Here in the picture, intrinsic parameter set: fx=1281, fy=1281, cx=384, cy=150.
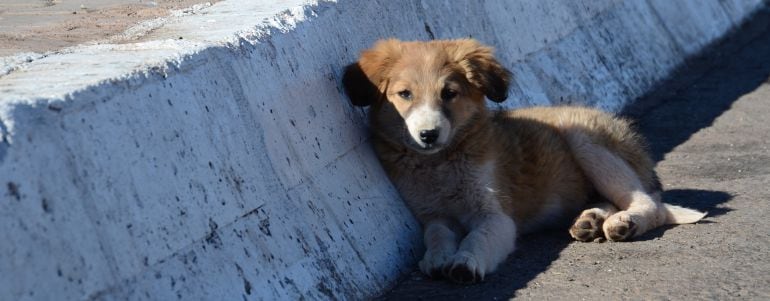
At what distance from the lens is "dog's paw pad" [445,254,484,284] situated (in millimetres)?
6195

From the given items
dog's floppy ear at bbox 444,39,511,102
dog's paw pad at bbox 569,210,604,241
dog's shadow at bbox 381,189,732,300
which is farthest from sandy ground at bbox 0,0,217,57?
dog's paw pad at bbox 569,210,604,241

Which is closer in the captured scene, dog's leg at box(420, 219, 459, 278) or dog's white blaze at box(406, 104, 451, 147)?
dog's leg at box(420, 219, 459, 278)

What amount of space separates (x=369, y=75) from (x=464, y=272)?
130cm

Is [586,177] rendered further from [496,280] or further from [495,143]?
[496,280]

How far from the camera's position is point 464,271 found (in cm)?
620

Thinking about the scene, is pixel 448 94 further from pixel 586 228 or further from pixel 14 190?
pixel 14 190

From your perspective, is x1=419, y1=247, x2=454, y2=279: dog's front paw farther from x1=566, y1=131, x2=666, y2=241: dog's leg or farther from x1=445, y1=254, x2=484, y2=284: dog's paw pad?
x1=566, y1=131, x2=666, y2=241: dog's leg

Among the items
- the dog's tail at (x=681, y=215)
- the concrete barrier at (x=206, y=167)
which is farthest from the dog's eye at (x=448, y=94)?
the dog's tail at (x=681, y=215)

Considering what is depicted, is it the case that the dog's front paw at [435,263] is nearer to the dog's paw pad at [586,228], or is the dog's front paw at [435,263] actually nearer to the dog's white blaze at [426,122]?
the dog's white blaze at [426,122]

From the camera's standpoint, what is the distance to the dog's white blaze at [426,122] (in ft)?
22.3

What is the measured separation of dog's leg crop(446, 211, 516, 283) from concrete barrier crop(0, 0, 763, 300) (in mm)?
319

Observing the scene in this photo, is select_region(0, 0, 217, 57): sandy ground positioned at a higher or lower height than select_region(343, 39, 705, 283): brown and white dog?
higher

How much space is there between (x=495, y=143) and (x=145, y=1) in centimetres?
367

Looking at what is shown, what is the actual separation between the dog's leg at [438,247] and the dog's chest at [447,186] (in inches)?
5.5
